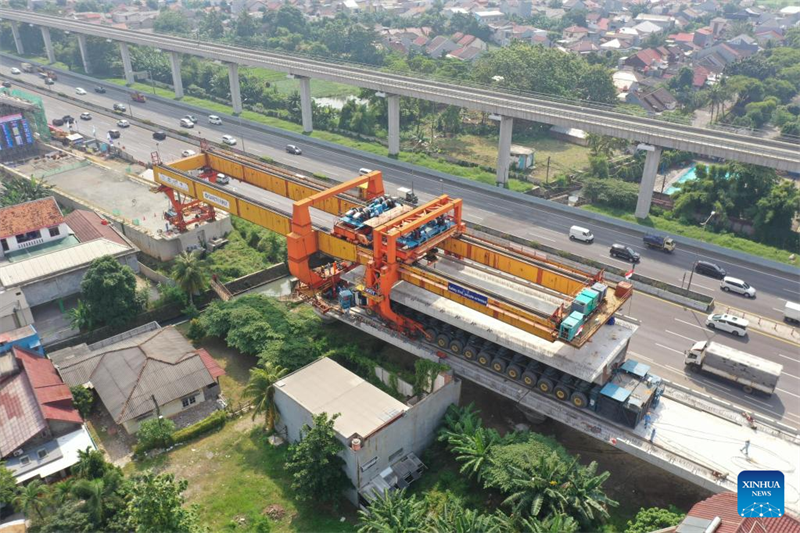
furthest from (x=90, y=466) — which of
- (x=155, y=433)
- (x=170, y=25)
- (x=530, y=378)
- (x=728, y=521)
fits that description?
(x=170, y=25)

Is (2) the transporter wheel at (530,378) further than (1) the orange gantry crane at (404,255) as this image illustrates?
Yes

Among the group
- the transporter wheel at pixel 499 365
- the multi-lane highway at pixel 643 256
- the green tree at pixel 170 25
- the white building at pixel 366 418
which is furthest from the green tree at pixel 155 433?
the green tree at pixel 170 25

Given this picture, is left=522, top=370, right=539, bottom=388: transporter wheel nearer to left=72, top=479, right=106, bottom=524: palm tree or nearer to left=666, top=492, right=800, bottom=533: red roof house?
left=666, top=492, right=800, bottom=533: red roof house

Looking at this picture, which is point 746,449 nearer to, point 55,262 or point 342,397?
point 342,397

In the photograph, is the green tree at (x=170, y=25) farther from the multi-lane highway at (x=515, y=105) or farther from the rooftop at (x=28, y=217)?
the rooftop at (x=28, y=217)

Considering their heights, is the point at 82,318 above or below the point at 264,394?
below

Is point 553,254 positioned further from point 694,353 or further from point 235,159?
point 235,159

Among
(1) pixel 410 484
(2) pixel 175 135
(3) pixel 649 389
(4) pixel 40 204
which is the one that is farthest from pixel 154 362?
(2) pixel 175 135
